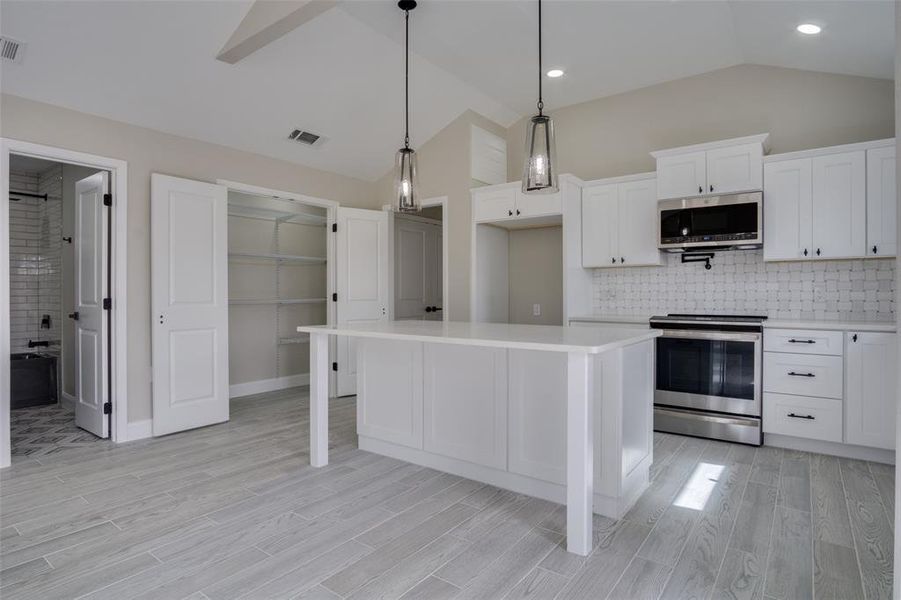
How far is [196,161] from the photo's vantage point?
4.23 m

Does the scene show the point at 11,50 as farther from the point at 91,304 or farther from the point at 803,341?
the point at 803,341

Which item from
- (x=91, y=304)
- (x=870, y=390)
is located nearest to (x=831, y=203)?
(x=870, y=390)

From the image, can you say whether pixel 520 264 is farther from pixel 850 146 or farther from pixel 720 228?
pixel 850 146

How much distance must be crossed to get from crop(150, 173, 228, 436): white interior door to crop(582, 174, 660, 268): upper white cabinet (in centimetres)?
334

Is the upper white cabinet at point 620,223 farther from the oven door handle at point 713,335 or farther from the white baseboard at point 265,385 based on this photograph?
the white baseboard at point 265,385

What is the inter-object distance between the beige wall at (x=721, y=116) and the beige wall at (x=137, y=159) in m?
3.17

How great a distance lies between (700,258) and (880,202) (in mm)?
1268

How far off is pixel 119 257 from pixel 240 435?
1650 millimetres

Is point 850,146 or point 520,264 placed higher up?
point 850,146

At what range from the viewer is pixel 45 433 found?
4047 millimetres

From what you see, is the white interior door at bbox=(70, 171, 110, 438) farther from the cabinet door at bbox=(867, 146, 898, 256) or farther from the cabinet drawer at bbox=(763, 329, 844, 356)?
the cabinet door at bbox=(867, 146, 898, 256)

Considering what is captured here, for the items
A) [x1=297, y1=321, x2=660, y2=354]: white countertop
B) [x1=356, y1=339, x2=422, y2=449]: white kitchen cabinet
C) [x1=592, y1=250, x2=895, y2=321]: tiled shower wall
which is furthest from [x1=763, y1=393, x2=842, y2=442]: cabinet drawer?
[x1=356, y1=339, x2=422, y2=449]: white kitchen cabinet

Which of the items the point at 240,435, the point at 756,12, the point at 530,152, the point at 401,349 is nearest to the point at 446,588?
the point at 401,349

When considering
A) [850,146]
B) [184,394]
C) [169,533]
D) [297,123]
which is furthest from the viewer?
A: [297,123]
